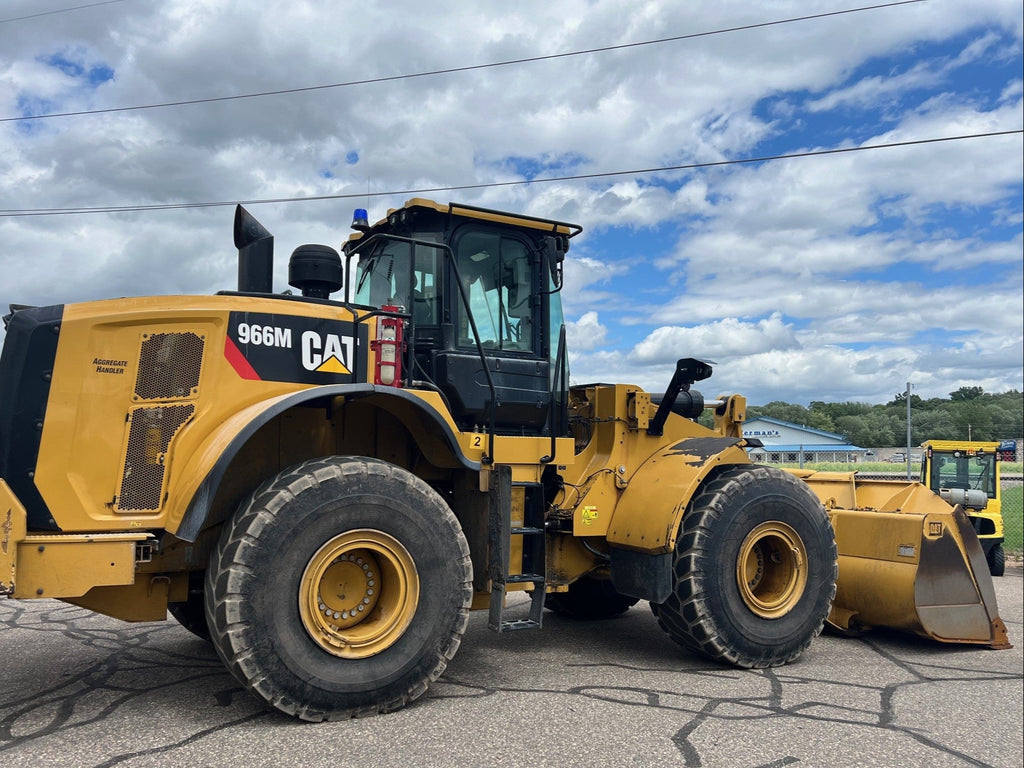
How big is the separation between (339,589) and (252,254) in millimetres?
2156

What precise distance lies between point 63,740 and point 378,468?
1.86 m

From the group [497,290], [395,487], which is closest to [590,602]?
[497,290]

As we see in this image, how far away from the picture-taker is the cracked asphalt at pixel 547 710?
3.67 m

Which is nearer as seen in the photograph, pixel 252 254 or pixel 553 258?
pixel 252 254

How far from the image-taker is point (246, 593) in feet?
12.6

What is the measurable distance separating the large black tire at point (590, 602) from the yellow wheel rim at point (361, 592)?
2831 mm

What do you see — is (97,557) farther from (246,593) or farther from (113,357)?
(113,357)

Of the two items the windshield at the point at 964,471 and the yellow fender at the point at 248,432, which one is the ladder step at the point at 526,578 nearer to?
the yellow fender at the point at 248,432

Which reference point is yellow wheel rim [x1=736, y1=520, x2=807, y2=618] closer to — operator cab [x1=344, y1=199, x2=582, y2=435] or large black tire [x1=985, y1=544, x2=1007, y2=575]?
operator cab [x1=344, y1=199, x2=582, y2=435]

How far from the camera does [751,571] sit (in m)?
5.91

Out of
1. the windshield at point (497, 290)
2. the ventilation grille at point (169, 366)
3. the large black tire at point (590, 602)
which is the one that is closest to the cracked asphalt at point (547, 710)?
the large black tire at point (590, 602)

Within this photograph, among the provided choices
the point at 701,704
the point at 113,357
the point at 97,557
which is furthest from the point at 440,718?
the point at 113,357

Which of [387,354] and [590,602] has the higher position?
[387,354]

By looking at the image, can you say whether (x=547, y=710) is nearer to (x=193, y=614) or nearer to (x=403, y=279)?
(x=193, y=614)
